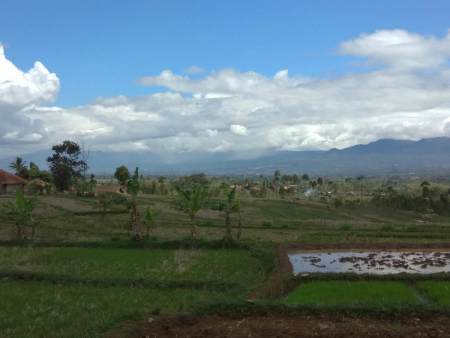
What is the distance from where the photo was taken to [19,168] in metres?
73.4

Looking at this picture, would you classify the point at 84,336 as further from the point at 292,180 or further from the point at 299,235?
the point at 292,180

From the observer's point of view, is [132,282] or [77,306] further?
[132,282]

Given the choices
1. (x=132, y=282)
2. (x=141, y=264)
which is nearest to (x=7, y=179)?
(x=141, y=264)

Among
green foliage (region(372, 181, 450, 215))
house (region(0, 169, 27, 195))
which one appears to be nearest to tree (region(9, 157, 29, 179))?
house (region(0, 169, 27, 195))

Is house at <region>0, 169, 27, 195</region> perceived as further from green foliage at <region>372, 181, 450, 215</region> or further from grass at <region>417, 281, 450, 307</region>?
grass at <region>417, 281, 450, 307</region>

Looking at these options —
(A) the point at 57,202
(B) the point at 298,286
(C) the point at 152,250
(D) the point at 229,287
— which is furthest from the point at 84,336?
(A) the point at 57,202

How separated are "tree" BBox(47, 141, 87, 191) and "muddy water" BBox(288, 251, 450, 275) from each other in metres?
52.0

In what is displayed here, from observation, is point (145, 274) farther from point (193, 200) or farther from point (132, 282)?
point (193, 200)

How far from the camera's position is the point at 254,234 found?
33.2 m

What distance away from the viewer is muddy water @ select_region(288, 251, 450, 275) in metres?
20.5

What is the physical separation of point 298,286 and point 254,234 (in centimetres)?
1578

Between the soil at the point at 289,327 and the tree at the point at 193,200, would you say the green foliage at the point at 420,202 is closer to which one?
the tree at the point at 193,200

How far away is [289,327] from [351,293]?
6.62 m

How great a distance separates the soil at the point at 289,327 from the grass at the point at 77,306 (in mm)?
889
